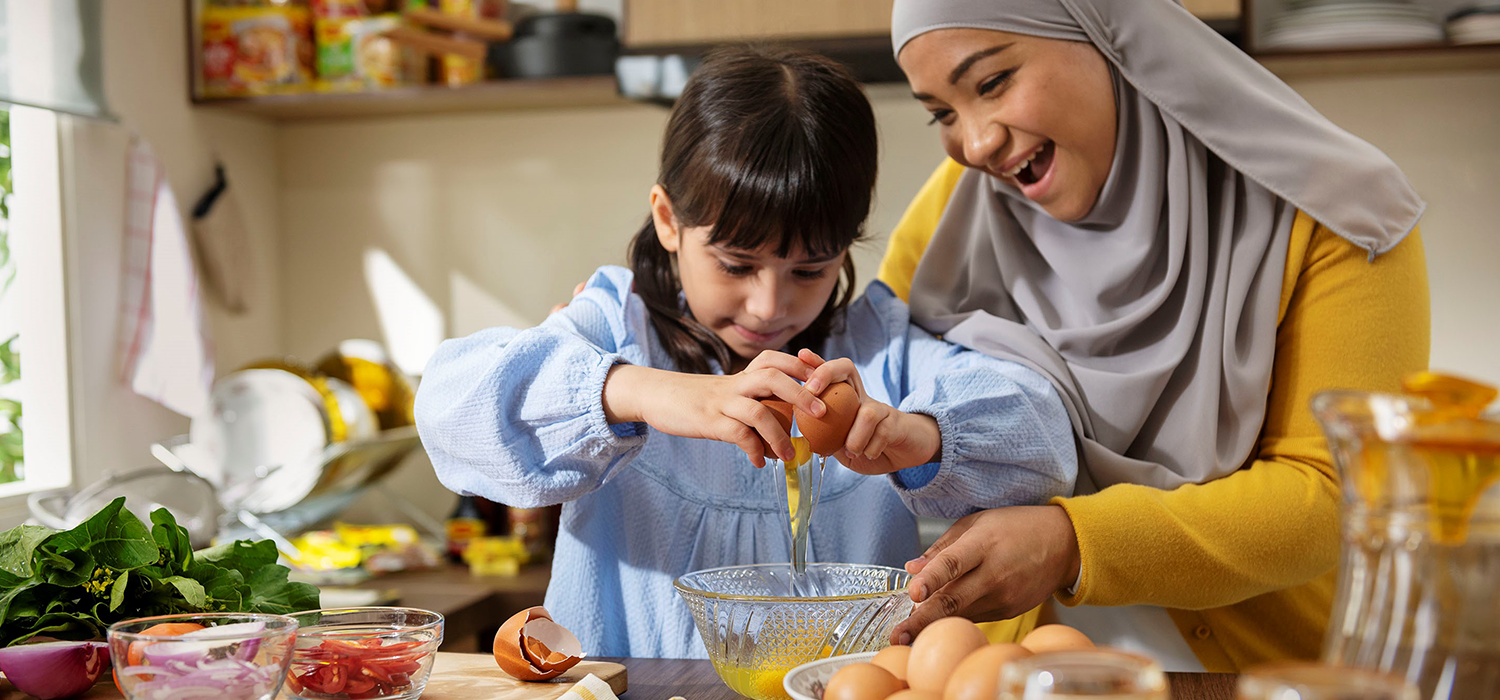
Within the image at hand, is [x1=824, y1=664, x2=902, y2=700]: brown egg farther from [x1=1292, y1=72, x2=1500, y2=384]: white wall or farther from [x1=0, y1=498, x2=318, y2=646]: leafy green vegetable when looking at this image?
[x1=1292, y1=72, x2=1500, y2=384]: white wall

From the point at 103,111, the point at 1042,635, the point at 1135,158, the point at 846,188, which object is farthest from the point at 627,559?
the point at 103,111

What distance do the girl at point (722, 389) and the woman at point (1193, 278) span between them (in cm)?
10

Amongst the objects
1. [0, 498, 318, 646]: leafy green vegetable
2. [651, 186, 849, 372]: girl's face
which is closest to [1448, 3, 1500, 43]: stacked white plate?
[651, 186, 849, 372]: girl's face

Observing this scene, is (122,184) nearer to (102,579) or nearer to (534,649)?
(102,579)

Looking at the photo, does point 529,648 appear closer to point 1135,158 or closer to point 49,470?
point 1135,158

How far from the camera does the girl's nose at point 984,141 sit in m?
1.12

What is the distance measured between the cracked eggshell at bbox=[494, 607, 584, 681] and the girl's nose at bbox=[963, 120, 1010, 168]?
61 centimetres

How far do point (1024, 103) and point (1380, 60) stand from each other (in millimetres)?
1292

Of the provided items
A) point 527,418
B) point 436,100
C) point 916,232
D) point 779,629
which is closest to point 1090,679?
point 779,629

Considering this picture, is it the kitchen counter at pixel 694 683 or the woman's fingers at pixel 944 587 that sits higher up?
the woman's fingers at pixel 944 587

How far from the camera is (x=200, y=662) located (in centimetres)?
64

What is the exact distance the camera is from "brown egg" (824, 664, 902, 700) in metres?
0.61

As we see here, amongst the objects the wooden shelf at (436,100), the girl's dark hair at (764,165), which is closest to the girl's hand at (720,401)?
the girl's dark hair at (764,165)

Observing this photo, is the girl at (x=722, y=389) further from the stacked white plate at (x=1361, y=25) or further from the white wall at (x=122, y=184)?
the white wall at (x=122, y=184)
